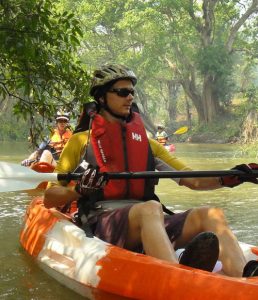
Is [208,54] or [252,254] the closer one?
[252,254]

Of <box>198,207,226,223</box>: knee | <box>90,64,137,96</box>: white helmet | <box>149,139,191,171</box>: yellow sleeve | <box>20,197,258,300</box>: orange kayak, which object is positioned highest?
<box>90,64,137,96</box>: white helmet

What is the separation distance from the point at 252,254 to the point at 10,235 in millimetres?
2518

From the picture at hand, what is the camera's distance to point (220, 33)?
105 feet

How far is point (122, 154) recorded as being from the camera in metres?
3.33

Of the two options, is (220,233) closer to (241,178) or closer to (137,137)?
(241,178)

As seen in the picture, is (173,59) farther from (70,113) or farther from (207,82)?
(70,113)

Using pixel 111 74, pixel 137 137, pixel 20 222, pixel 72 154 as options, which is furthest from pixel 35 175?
pixel 20 222

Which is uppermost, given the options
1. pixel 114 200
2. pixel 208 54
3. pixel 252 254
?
pixel 208 54

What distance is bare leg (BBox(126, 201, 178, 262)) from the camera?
2.79 m

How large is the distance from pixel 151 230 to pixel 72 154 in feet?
2.50

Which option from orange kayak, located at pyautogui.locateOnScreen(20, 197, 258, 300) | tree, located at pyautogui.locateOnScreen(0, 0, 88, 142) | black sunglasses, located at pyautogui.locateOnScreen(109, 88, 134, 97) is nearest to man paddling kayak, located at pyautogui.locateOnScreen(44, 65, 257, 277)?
black sunglasses, located at pyautogui.locateOnScreen(109, 88, 134, 97)

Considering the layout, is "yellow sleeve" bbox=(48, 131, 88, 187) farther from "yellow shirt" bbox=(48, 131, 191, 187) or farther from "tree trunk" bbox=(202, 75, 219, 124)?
"tree trunk" bbox=(202, 75, 219, 124)

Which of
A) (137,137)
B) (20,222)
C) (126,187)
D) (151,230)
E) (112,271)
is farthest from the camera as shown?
(20,222)

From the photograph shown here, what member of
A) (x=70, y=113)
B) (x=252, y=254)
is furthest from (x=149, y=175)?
(x=70, y=113)
